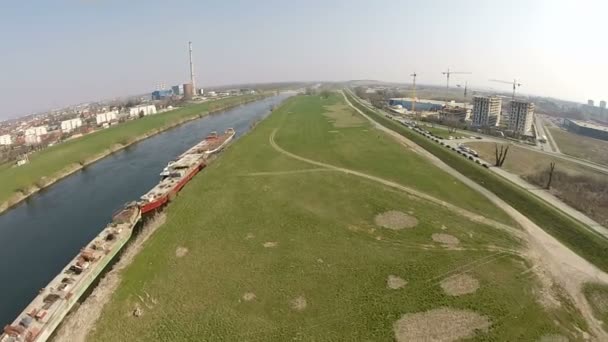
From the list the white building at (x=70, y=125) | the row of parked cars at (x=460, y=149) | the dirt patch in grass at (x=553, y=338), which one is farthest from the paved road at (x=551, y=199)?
the white building at (x=70, y=125)

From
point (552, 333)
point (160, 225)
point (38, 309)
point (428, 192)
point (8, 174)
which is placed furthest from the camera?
point (8, 174)

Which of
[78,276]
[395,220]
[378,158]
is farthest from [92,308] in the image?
[378,158]

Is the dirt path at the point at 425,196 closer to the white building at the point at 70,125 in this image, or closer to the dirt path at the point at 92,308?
the dirt path at the point at 92,308

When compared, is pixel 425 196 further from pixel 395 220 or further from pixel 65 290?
pixel 65 290

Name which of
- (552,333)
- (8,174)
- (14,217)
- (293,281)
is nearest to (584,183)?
(552,333)

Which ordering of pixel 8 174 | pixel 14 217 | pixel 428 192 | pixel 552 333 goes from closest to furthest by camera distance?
pixel 552 333 < pixel 428 192 < pixel 14 217 < pixel 8 174

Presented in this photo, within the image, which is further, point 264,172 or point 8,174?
point 8,174

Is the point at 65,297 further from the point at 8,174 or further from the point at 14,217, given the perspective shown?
the point at 8,174

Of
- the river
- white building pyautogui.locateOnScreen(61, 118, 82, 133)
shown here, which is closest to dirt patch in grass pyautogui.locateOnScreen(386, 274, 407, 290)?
the river
